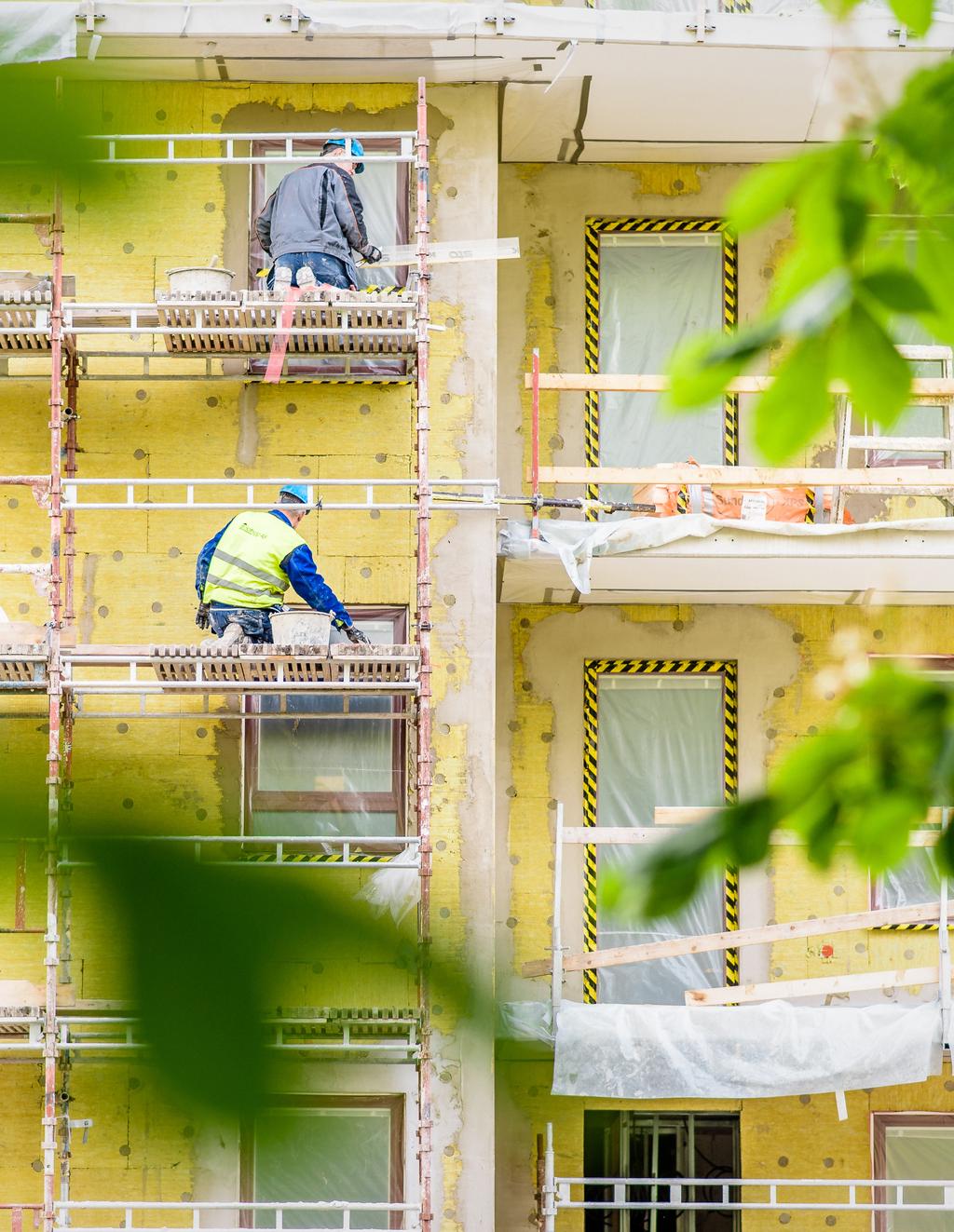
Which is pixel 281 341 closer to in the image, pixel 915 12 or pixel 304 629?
pixel 304 629

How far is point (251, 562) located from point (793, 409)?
8794mm

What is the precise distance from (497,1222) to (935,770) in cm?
1124

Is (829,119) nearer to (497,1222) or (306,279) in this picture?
(306,279)

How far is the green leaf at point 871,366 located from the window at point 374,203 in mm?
9787

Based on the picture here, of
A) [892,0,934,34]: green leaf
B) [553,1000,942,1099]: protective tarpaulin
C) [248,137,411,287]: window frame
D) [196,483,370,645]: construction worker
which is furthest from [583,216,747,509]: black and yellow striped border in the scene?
[892,0,934,34]: green leaf

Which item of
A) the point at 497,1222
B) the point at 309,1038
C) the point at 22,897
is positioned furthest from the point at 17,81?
the point at 497,1222

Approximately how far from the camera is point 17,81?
3.10 feet

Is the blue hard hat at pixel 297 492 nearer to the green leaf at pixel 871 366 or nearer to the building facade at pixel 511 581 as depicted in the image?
the building facade at pixel 511 581

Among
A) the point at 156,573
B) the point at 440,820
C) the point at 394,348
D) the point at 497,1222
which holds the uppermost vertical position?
the point at 394,348

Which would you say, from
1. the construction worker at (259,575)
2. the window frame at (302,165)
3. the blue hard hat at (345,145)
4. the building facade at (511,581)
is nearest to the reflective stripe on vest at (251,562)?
the construction worker at (259,575)

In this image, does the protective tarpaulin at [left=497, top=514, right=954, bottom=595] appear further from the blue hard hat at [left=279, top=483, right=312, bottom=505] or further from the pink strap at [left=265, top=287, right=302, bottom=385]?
the pink strap at [left=265, top=287, right=302, bottom=385]

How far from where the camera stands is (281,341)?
10.3 m

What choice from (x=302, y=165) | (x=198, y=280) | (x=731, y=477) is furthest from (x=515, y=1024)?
(x=302, y=165)

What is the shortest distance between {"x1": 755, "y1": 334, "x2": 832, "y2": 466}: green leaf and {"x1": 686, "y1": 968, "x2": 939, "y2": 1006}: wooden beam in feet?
32.0
